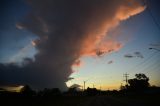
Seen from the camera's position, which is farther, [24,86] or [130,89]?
[130,89]

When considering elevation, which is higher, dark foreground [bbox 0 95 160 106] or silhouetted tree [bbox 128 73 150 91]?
silhouetted tree [bbox 128 73 150 91]

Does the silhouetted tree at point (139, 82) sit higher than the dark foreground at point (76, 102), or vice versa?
the silhouetted tree at point (139, 82)

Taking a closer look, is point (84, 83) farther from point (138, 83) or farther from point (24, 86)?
point (138, 83)

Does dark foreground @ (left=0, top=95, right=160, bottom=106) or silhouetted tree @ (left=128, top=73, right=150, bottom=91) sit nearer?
dark foreground @ (left=0, top=95, right=160, bottom=106)

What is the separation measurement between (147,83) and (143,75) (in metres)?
6.84

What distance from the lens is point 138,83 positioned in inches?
6801

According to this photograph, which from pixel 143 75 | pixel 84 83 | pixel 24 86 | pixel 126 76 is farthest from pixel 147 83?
pixel 24 86

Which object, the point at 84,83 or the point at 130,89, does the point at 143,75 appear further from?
the point at 84,83

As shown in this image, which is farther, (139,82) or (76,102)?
(139,82)

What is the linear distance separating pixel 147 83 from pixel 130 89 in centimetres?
1383

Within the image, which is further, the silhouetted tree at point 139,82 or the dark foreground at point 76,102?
the silhouetted tree at point 139,82

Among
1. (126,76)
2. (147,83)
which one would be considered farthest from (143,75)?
(126,76)

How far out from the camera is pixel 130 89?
174m

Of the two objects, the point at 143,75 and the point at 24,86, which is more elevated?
the point at 143,75
